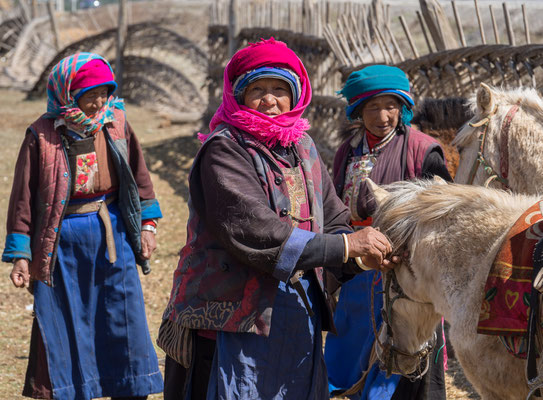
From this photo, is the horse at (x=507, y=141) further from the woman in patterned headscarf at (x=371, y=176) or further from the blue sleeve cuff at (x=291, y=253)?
the blue sleeve cuff at (x=291, y=253)

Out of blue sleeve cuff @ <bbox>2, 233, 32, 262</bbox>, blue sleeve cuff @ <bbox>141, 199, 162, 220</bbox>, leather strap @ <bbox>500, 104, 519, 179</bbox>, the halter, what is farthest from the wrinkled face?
leather strap @ <bbox>500, 104, 519, 179</bbox>

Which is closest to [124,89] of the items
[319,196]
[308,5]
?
[308,5]

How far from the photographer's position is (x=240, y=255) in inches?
100

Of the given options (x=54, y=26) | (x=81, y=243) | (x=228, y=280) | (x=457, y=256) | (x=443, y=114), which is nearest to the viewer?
(x=457, y=256)

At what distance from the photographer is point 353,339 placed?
3732 millimetres

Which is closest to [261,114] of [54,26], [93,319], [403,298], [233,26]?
[403,298]

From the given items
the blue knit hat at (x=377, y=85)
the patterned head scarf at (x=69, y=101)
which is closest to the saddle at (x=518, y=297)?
the blue knit hat at (x=377, y=85)

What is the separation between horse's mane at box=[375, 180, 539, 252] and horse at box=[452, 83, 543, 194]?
1.26 metres

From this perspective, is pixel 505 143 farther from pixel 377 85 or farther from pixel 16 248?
pixel 16 248

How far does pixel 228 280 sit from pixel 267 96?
68 centimetres

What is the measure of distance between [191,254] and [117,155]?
4.68 ft

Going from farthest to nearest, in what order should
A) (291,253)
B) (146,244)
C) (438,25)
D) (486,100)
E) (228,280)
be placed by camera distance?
1. (438,25)
2. (146,244)
3. (486,100)
4. (228,280)
5. (291,253)

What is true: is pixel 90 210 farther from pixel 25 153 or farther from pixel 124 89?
pixel 124 89

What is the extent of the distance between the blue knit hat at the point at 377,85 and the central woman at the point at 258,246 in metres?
0.87
